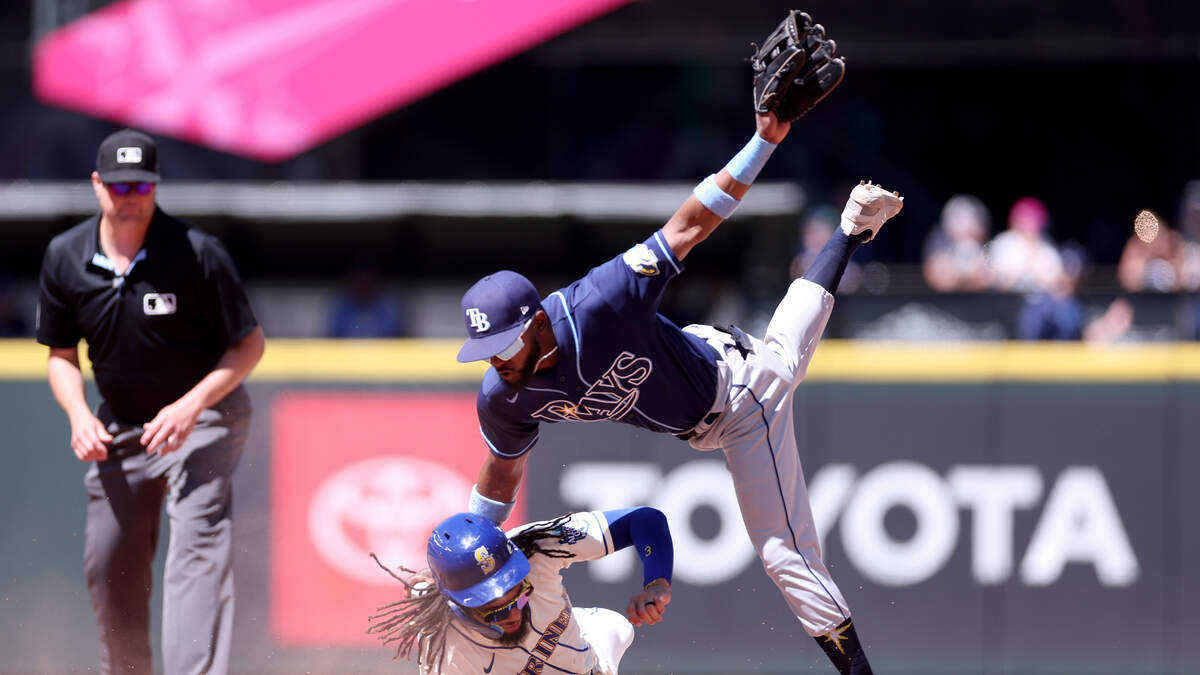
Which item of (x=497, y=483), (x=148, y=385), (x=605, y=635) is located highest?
(x=148, y=385)

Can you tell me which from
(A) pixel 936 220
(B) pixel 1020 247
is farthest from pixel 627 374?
(A) pixel 936 220

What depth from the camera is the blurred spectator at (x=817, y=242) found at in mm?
8767

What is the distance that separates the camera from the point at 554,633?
431cm

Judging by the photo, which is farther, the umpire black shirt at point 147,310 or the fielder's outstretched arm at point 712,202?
the umpire black shirt at point 147,310

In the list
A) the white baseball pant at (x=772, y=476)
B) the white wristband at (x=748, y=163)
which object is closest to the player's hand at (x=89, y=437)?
the white baseball pant at (x=772, y=476)

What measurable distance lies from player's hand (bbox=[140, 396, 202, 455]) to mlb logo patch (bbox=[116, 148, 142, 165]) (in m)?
0.86

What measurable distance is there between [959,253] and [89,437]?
6.06m

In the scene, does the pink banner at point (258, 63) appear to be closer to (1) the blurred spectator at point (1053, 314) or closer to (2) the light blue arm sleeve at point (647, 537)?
(1) the blurred spectator at point (1053, 314)

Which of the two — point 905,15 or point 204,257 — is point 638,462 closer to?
point 204,257

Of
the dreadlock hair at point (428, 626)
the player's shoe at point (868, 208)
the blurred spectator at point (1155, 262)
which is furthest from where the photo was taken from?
the blurred spectator at point (1155, 262)

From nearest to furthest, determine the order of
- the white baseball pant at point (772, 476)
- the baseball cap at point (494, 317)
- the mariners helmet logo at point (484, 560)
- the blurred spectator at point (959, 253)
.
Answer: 1. the mariners helmet logo at point (484, 560)
2. the baseball cap at point (494, 317)
3. the white baseball pant at point (772, 476)
4. the blurred spectator at point (959, 253)

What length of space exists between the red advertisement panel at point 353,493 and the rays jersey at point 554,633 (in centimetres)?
224

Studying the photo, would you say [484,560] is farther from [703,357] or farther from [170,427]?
[170,427]

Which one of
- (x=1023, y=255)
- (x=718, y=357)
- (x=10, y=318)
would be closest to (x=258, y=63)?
(x=10, y=318)
